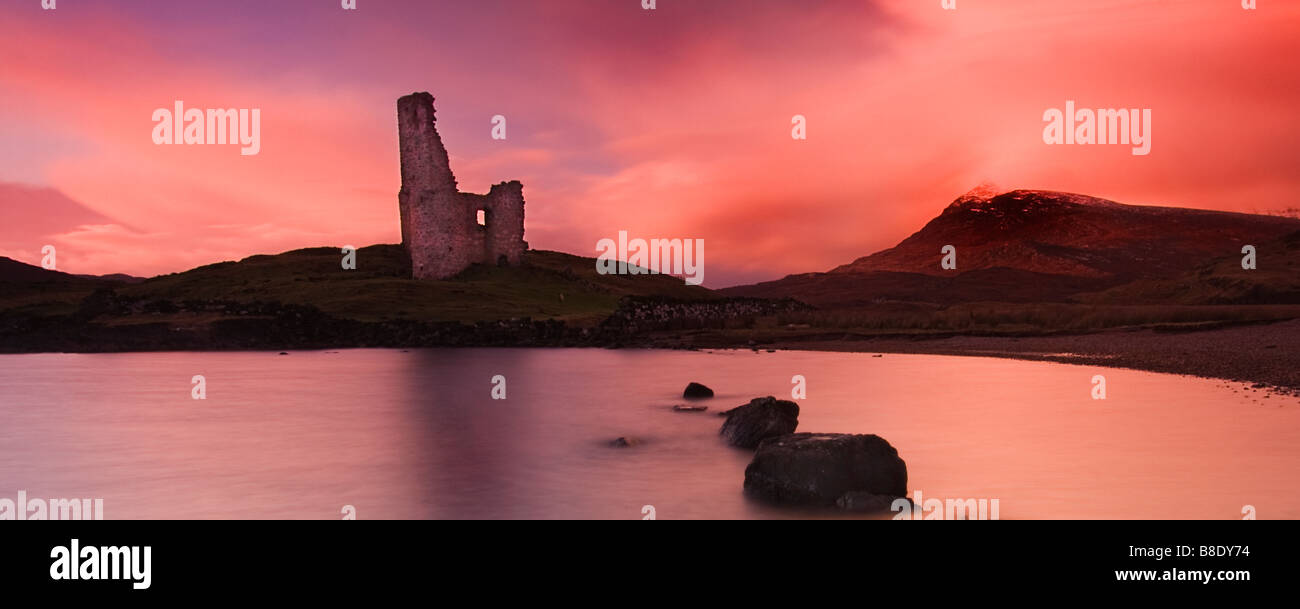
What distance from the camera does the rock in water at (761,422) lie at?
16.9 meters

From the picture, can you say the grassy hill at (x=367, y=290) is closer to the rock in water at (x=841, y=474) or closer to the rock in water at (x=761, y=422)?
the rock in water at (x=761, y=422)

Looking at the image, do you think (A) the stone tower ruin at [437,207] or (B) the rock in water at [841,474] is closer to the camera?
(B) the rock in water at [841,474]

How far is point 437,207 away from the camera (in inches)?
2594

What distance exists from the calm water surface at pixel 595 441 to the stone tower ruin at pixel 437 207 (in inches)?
1263

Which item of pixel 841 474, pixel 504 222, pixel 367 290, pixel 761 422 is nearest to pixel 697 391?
pixel 761 422

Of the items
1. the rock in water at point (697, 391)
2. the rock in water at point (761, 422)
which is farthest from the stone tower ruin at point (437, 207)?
the rock in water at point (761, 422)

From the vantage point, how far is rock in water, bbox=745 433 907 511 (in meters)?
11.7

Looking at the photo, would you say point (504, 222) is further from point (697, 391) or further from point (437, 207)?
point (697, 391)

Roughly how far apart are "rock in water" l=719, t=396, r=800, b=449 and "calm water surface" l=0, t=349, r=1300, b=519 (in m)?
0.53

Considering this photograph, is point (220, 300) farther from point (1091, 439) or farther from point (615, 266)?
point (1091, 439)

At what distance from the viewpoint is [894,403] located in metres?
24.2

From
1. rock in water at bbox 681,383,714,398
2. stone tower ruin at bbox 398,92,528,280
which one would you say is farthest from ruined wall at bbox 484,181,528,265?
rock in water at bbox 681,383,714,398

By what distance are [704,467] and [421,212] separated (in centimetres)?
5362

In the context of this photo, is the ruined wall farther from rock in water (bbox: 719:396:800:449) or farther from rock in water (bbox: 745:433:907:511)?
rock in water (bbox: 745:433:907:511)
